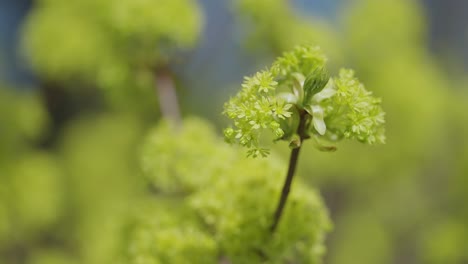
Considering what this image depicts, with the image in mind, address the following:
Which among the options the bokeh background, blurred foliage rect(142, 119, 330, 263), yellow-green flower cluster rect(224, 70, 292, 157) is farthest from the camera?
the bokeh background

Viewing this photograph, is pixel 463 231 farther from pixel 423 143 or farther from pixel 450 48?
pixel 450 48

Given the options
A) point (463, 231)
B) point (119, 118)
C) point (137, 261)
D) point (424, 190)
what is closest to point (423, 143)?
point (463, 231)

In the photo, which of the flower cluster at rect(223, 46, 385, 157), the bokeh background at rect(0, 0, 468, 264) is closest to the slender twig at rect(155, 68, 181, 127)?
the bokeh background at rect(0, 0, 468, 264)

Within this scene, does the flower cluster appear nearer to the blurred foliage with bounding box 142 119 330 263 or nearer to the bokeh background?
the blurred foliage with bounding box 142 119 330 263

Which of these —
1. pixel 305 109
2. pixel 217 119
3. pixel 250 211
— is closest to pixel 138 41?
pixel 250 211

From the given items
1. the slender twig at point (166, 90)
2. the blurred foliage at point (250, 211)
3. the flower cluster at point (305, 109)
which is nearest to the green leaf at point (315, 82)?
the flower cluster at point (305, 109)

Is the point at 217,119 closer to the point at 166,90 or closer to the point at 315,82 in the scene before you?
the point at 166,90
